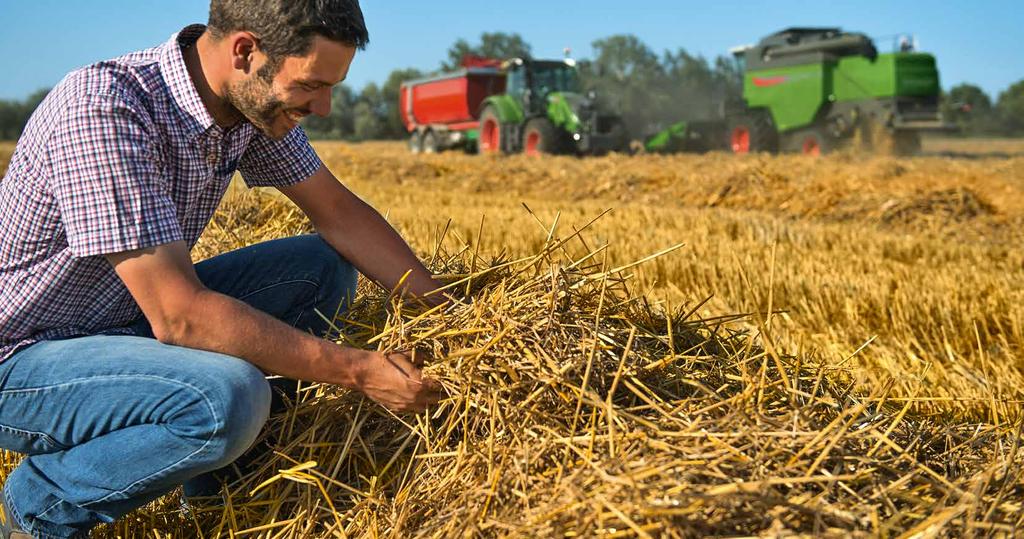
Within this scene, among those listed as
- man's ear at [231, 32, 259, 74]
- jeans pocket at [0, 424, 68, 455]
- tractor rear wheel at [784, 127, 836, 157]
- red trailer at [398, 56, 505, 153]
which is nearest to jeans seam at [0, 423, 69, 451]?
jeans pocket at [0, 424, 68, 455]

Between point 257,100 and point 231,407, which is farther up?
point 257,100

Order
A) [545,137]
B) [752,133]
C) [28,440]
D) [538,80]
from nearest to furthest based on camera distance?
[28,440], [545,137], [752,133], [538,80]

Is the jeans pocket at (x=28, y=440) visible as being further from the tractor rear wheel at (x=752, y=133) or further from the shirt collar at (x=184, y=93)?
the tractor rear wheel at (x=752, y=133)

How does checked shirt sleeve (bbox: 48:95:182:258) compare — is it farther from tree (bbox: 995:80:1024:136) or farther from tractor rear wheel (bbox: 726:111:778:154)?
tree (bbox: 995:80:1024:136)

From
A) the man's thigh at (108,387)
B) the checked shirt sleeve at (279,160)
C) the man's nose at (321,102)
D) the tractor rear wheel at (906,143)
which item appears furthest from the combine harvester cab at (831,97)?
the man's thigh at (108,387)

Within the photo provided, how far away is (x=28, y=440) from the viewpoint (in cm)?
243

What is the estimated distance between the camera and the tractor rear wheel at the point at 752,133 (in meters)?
20.4

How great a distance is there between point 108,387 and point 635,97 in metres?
21.5

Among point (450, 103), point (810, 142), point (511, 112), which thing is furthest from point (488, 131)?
point (810, 142)

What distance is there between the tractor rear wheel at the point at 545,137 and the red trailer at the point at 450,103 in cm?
384

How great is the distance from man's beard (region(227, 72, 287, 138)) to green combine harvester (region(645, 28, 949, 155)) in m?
17.5

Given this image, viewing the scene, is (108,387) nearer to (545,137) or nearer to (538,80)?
(545,137)

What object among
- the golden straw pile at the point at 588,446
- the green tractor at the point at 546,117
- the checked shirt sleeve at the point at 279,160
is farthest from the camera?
the green tractor at the point at 546,117

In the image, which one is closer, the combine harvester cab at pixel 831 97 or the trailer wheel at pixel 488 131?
the combine harvester cab at pixel 831 97
